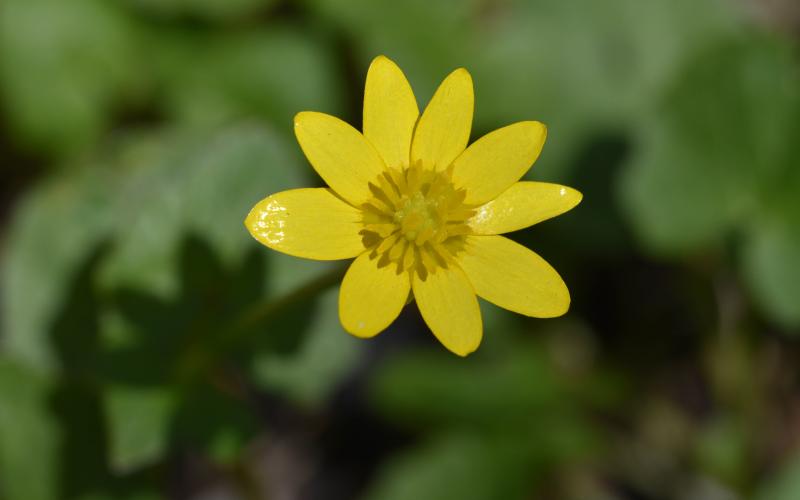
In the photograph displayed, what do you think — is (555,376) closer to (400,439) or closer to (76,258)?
(400,439)

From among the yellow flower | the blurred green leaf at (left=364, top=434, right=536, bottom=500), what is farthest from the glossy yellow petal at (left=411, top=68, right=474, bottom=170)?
the blurred green leaf at (left=364, top=434, right=536, bottom=500)

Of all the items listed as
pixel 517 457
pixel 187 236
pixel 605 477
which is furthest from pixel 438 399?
pixel 187 236

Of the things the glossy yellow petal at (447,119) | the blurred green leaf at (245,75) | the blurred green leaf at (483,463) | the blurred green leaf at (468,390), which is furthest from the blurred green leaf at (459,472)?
the glossy yellow petal at (447,119)

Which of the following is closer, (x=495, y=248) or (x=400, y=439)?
(x=495, y=248)

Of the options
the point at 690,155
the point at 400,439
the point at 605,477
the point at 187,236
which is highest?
the point at 690,155

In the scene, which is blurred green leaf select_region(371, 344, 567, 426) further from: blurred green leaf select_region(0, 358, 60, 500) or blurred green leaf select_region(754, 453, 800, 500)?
blurred green leaf select_region(0, 358, 60, 500)

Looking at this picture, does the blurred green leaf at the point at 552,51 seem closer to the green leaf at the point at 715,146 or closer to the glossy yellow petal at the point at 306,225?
the green leaf at the point at 715,146

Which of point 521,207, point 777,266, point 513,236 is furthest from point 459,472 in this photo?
point 521,207
